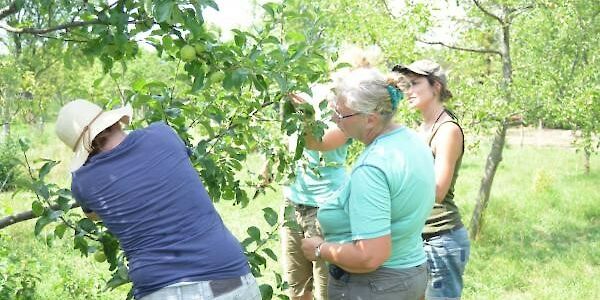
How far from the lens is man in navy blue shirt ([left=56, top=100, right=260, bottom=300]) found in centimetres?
188

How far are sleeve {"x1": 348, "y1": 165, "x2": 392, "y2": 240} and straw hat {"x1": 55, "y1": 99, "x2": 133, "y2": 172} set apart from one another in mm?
783

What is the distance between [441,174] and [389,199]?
28.7 inches

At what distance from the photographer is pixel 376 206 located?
2064 millimetres

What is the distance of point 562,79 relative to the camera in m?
7.30

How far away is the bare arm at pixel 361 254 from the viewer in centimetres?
209

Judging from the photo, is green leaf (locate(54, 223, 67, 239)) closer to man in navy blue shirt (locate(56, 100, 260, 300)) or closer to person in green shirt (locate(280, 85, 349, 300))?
man in navy blue shirt (locate(56, 100, 260, 300))

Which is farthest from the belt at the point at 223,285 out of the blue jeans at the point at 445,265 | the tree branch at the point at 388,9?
the tree branch at the point at 388,9

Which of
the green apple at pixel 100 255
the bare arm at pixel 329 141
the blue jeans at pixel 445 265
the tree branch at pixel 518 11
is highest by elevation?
the tree branch at pixel 518 11

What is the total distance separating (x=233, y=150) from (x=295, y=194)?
81 cm

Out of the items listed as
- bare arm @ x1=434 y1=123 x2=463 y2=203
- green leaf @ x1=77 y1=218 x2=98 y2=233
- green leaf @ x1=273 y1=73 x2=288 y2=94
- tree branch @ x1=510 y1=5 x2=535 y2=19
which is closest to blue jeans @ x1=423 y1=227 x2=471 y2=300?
bare arm @ x1=434 y1=123 x2=463 y2=203

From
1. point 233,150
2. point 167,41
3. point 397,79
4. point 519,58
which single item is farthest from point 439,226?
point 519,58

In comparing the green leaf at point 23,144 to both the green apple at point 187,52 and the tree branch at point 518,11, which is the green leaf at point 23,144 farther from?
the tree branch at point 518,11

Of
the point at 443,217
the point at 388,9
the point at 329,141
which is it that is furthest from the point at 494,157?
the point at 329,141

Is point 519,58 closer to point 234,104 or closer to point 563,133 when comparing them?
point 234,104
